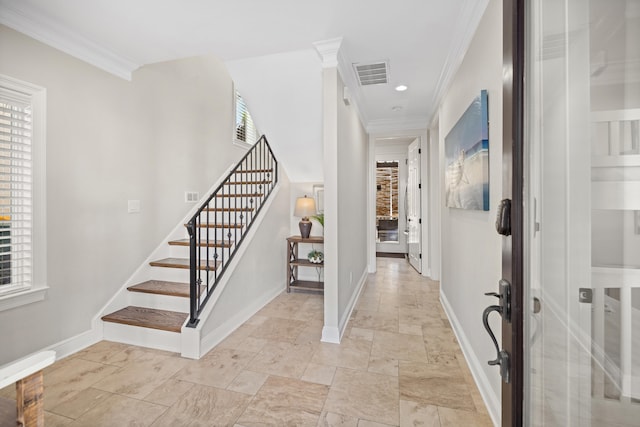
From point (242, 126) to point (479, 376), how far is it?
494 centimetres

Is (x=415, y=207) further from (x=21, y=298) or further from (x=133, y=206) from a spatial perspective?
(x=21, y=298)

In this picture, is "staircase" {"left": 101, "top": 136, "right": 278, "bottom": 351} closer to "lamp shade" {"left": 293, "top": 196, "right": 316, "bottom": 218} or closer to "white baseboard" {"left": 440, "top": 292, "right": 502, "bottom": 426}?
"lamp shade" {"left": 293, "top": 196, "right": 316, "bottom": 218}

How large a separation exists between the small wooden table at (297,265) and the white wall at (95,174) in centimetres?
150

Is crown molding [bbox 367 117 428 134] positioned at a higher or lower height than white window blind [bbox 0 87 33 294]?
higher

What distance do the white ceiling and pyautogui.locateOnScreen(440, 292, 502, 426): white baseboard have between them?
2340 millimetres

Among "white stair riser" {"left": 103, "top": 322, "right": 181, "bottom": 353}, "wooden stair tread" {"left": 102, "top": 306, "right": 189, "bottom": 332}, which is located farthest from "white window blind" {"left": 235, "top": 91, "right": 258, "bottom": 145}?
"white stair riser" {"left": 103, "top": 322, "right": 181, "bottom": 353}

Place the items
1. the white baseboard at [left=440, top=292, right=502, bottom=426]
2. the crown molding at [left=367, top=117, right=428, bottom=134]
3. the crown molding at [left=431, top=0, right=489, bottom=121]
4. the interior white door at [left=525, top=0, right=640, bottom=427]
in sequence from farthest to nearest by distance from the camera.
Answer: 1. the crown molding at [left=367, top=117, right=428, bottom=134]
2. the crown molding at [left=431, top=0, right=489, bottom=121]
3. the white baseboard at [left=440, top=292, right=502, bottom=426]
4. the interior white door at [left=525, top=0, right=640, bottom=427]

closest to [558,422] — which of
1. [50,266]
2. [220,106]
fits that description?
[50,266]

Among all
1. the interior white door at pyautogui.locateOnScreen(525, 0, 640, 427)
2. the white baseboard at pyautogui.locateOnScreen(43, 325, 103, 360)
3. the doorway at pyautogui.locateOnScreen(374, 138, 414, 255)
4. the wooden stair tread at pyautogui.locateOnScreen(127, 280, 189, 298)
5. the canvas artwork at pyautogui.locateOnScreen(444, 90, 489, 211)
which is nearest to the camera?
the interior white door at pyautogui.locateOnScreen(525, 0, 640, 427)

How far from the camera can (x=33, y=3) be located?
76.4 inches

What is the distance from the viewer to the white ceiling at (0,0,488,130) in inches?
77.7

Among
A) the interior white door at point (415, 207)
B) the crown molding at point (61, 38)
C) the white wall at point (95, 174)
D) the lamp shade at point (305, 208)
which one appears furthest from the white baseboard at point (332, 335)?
the crown molding at point (61, 38)

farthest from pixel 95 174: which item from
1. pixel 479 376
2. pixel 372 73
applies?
pixel 479 376

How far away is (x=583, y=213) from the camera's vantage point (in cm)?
59
